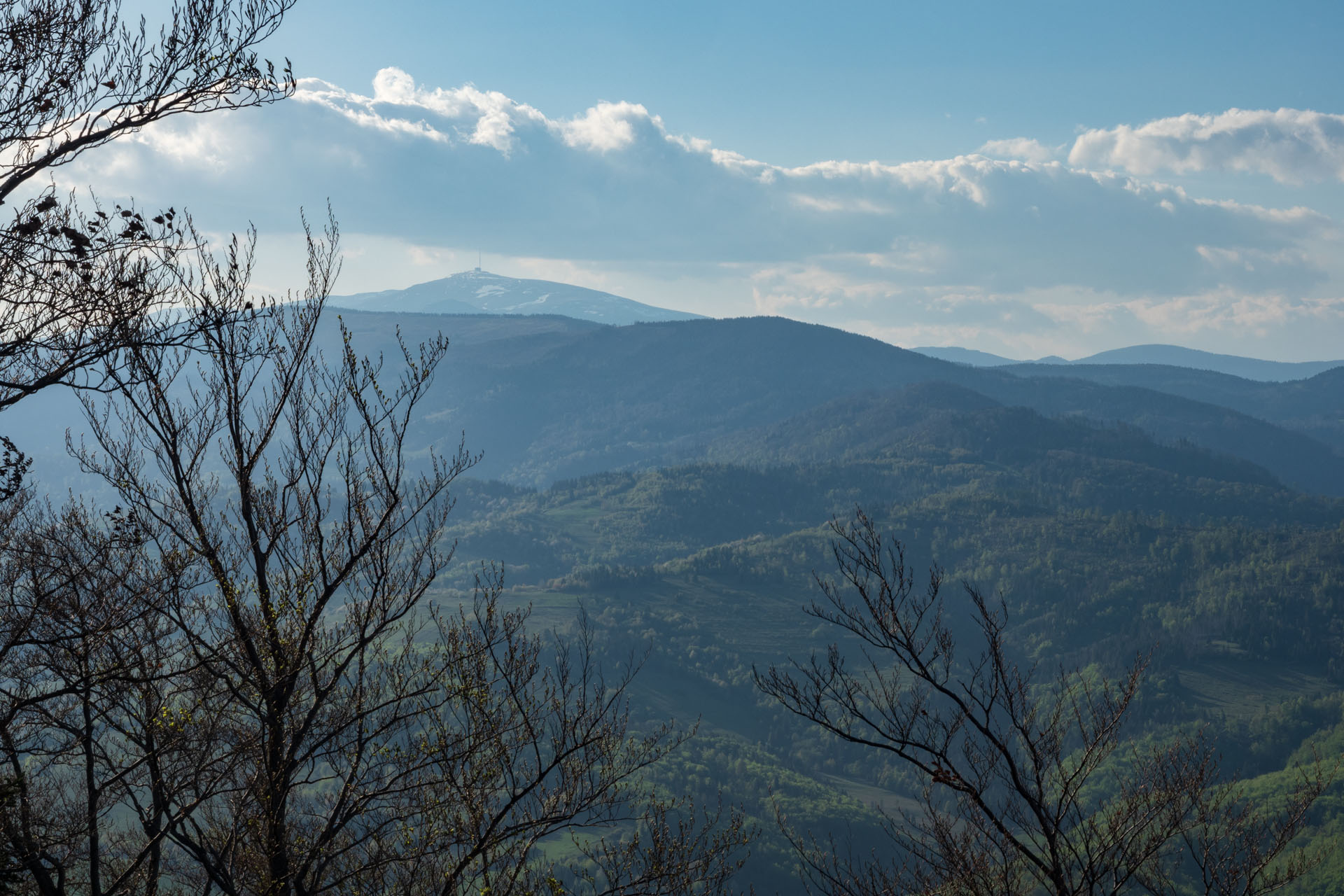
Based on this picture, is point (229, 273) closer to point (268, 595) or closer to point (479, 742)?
point (268, 595)

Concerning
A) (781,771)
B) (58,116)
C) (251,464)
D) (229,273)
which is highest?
(58,116)

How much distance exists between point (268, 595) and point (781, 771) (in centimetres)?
17707

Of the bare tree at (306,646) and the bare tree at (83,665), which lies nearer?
the bare tree at (83,665)

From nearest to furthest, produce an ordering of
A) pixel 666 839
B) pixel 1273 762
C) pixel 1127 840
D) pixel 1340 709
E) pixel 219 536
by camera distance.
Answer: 1. pixel 1127 840
2. pixel 219 536
3. pixel 666 839
4. pixel 1273 762
5. pixel 1340 709

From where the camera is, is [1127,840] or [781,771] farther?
[781,771]

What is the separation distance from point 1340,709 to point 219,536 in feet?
755

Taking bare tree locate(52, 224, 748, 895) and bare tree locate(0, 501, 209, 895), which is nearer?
bare tree locate(0, 501, 209, 895)

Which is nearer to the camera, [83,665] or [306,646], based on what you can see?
[83,665]

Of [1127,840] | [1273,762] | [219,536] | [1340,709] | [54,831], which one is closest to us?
[1127,840]

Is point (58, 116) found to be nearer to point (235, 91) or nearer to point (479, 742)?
point (235, 91)

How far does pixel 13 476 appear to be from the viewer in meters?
9.78

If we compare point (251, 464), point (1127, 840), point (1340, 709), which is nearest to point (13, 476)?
point (251, 464)

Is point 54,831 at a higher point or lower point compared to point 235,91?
lower

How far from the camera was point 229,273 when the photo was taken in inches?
493
